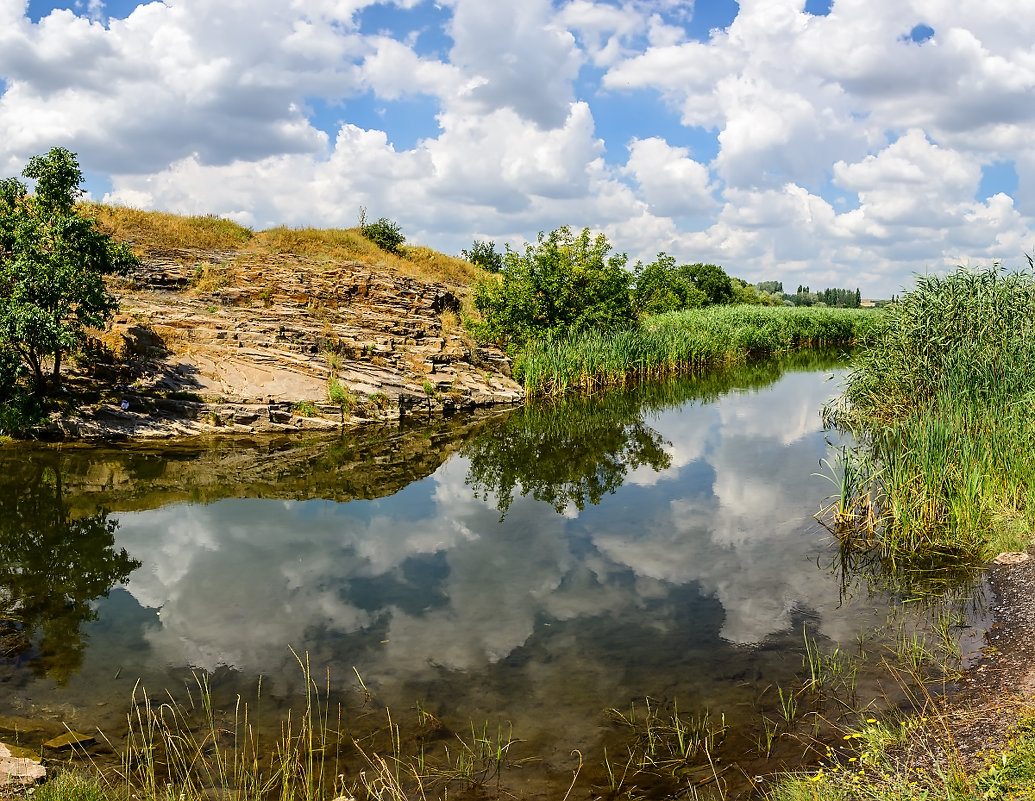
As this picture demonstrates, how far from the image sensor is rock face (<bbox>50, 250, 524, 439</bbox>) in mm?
19922

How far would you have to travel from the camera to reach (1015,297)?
14.5m

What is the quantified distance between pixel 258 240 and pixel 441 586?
110ft

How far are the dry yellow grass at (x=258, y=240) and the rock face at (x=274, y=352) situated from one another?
8.82 ft

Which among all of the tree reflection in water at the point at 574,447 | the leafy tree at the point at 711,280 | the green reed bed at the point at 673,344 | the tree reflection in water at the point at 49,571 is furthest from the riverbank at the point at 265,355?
the leafy tree at the point at 711,280

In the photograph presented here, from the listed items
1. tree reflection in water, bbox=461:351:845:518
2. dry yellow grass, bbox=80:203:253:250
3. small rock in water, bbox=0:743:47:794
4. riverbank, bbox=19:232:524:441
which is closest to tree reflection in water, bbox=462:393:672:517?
tree reflection in water, bbox=461:351:845:518

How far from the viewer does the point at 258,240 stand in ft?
125

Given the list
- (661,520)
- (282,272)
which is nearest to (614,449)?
(661,520)

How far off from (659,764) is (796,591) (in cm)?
441

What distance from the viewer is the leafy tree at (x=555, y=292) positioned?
96.7ft

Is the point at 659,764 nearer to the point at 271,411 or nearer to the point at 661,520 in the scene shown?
the point at 661,520

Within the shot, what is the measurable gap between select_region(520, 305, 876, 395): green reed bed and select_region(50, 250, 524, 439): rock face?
1786 millimetres

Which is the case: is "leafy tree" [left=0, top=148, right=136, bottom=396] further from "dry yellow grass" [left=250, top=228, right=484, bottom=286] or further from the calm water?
"dry yellow grass" [left=250, top=228, right=484, bottom=286]

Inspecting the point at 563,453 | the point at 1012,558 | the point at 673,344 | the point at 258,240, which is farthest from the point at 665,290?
the point at 1012,558

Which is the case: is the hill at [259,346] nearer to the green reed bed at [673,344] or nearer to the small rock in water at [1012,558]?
the green reed bed at [673,344]
